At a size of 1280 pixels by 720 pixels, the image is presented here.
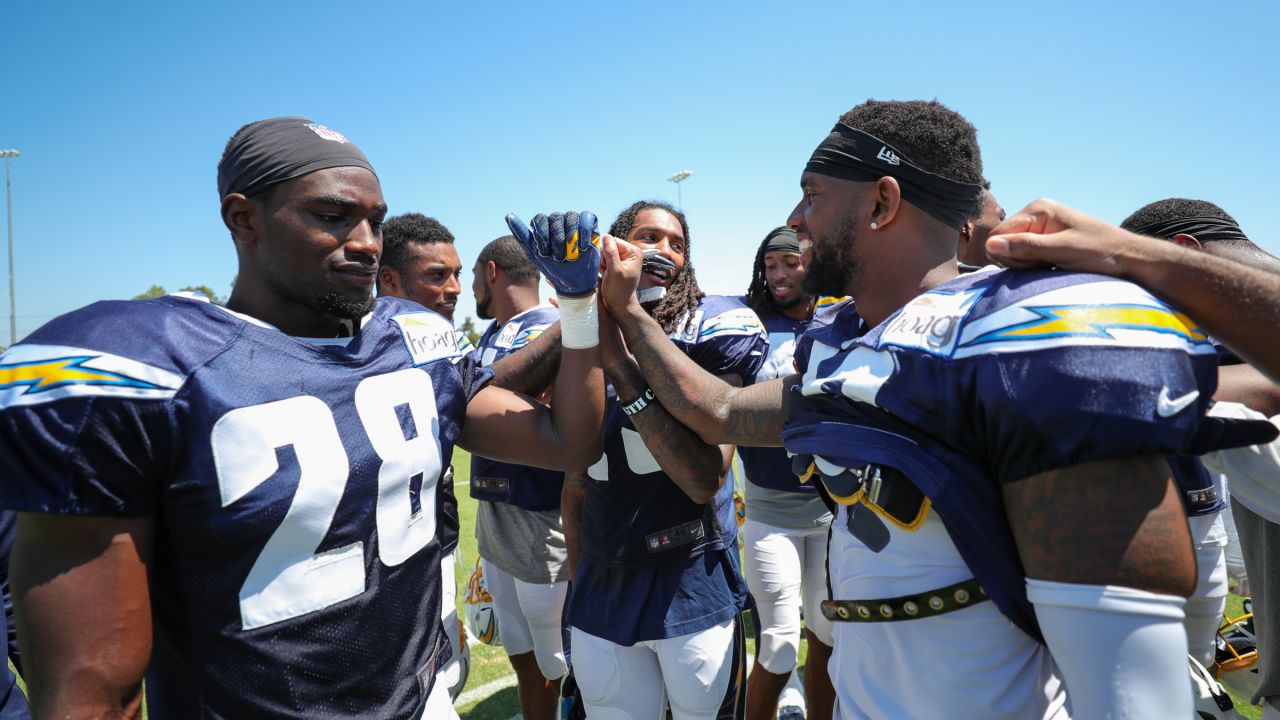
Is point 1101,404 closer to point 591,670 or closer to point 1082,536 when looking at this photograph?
point 1082,536

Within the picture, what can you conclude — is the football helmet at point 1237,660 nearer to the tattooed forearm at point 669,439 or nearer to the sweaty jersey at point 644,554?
the sweaty jersey at point 644,554

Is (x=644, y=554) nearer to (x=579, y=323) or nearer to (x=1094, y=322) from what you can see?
(x=579, y=323)

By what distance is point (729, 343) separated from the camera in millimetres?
3217

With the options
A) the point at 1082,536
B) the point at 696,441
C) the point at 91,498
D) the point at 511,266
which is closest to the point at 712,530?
the point at 696,441

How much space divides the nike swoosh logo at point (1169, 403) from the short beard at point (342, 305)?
1.80 metres

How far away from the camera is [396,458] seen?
1.84 m

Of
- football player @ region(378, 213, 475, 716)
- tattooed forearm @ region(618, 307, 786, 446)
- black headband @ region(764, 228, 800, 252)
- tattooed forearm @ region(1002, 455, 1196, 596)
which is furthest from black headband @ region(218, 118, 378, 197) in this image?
black headband @ region(764, 228, 800, 252)

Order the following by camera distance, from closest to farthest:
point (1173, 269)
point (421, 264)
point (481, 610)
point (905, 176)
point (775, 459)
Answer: point (1173, 269), point (905, 176), point (775, 459), point (481, 610), point (421, 264)

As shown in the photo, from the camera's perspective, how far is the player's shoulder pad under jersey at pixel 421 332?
2090 millimetres

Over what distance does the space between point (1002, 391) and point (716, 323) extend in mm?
1945

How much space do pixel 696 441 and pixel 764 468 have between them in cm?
198

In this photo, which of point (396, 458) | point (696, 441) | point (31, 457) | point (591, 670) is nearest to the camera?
point (31, 457)

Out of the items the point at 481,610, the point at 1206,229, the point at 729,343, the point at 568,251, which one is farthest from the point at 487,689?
the point at 1206,229

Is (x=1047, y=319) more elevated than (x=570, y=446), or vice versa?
(x=1047, y=319)
